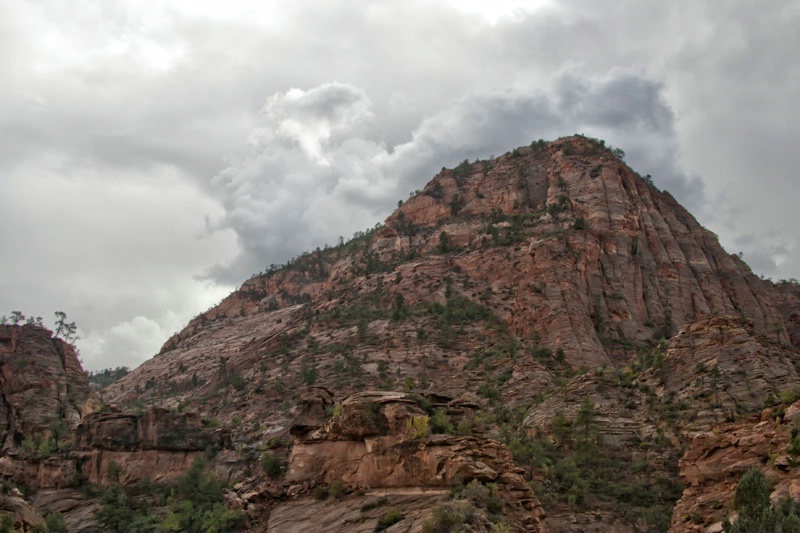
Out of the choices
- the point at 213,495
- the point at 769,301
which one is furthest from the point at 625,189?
the point at 213,495

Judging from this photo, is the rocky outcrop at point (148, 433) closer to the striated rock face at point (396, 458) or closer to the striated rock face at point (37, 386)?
the striated rock face at point (37, 386)

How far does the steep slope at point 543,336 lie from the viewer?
4534cm

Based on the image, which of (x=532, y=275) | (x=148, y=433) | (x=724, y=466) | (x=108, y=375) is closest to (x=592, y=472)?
(x=724, y=466)

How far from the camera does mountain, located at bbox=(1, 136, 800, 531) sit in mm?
35594

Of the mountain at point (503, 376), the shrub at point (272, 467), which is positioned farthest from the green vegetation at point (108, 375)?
the shrub at point (272, 467)

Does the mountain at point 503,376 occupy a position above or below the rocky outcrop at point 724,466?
above

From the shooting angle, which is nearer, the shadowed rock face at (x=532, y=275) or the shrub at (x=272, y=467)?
the shrub at (x=272, y=467)

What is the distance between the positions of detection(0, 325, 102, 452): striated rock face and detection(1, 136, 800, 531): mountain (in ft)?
41.3

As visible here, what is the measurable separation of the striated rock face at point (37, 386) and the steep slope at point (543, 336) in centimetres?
1411

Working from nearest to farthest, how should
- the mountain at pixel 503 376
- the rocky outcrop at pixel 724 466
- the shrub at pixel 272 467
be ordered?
1. the rocky outcrop at pixel 724 466
2. the mountain at pixel 503 376
3. the shrub at pixel 272 467

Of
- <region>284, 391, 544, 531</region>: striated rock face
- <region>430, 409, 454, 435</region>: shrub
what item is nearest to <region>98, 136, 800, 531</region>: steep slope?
<region>284, 391, 544, 531</region>: striated rock face

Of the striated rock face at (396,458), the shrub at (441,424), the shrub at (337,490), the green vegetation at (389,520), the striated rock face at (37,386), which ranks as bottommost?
the green vegetation at (389,520)

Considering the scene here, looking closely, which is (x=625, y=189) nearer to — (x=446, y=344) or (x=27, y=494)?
A: (x=446, y=344)

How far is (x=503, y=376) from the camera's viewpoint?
67.1m
